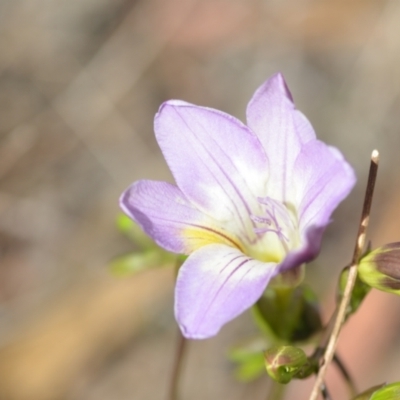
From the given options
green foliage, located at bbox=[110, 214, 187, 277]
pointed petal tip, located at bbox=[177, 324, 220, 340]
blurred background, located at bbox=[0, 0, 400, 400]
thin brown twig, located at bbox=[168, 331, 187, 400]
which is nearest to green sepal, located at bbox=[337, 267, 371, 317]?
pointed petal tip, located at bbox=[177, 324, 220, 340]

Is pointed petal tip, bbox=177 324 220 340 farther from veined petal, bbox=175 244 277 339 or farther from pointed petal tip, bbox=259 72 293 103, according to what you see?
pointed petal tip, bbox=259 72 293 103

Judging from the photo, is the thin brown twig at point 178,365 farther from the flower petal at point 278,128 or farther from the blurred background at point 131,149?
the blurred background at point 131,149

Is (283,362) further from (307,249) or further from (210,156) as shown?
(210,156)

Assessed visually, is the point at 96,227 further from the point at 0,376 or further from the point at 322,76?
the point at 322,76

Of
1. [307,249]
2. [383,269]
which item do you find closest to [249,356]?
[383,269]

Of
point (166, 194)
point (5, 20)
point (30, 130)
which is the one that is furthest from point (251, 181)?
point (5, 20)


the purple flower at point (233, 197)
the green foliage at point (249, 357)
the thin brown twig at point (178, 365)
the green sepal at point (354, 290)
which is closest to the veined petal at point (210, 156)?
the purple flower at point (233, 197)

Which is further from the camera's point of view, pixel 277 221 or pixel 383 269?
pixel 277 221
